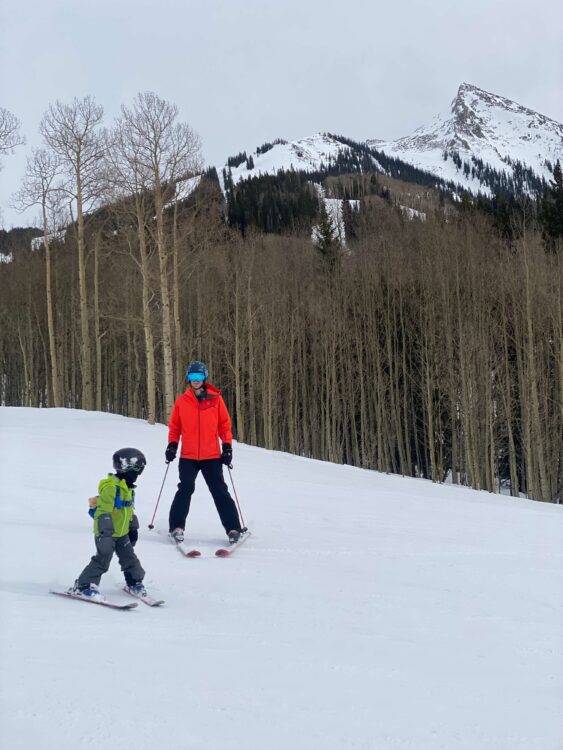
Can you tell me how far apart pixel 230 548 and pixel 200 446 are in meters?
1.29

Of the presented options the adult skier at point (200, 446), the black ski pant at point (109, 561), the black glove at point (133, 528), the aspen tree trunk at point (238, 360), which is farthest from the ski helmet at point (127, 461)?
the aspen tree trunk at point (238, 360)

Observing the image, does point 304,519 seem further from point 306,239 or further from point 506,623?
point 306,239

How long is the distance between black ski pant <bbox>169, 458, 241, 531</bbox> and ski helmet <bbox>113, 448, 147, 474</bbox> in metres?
2.02

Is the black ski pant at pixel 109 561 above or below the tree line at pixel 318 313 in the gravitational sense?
below

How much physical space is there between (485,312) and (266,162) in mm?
149763

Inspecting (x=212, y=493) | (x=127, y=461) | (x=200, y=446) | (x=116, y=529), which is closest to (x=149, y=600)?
(x=116, y=529)

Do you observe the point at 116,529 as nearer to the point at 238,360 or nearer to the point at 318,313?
the point at 238,360

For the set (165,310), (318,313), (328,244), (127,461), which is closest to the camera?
(127,461)

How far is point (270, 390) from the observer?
28.2 meters

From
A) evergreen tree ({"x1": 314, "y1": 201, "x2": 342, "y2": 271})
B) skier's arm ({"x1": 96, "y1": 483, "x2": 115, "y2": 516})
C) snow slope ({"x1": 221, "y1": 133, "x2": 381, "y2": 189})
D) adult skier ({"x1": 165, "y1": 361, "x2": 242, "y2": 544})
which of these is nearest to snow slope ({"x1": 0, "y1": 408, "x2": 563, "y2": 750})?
adult skier ({"x1": 165, "y1": 361, "x2": 242, "y2": 544})

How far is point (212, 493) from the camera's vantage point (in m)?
6.90

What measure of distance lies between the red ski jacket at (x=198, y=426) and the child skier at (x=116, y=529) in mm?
2069

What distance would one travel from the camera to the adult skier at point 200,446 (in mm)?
6777

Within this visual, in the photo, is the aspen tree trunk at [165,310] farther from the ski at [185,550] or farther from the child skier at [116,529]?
the child skier at [116,529]
